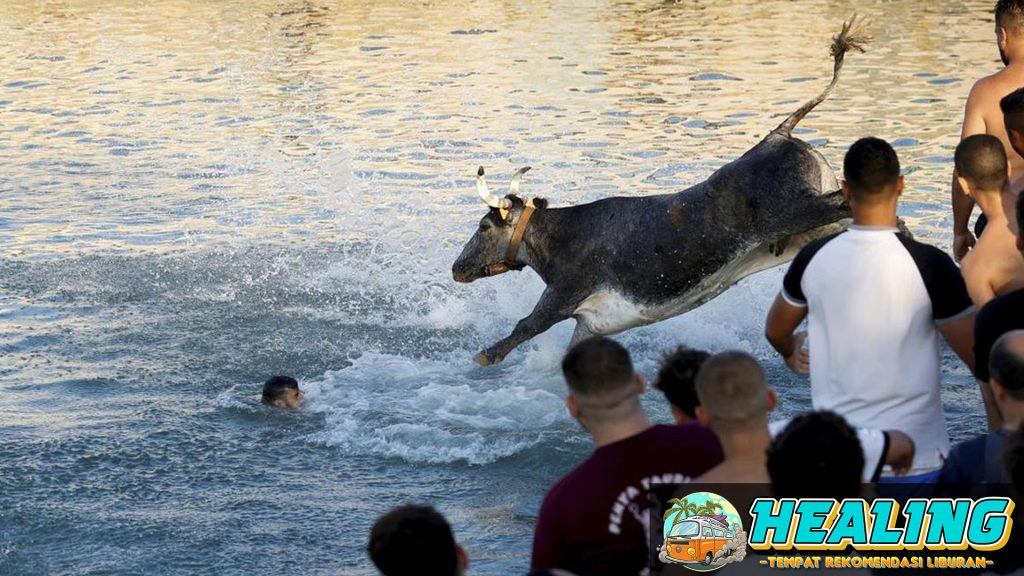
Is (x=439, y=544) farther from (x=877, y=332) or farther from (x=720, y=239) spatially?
(x=720, y=239)

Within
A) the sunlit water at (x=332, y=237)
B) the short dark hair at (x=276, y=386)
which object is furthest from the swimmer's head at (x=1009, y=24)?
the short dark hair at (x=276, y=386)

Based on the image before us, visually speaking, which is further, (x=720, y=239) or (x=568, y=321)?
(x=568, y=321)

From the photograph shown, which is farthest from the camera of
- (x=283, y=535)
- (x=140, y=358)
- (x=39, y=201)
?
(x=39, y=201)

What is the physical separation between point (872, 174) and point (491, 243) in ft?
16.5

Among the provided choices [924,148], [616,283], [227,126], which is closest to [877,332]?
[616,283]

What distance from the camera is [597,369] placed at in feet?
15.2

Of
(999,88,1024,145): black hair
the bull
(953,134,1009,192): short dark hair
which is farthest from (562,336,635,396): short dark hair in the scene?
the bull

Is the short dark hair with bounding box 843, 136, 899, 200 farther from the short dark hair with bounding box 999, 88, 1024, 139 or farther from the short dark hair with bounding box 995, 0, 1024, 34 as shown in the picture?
the short dark hair with bounding box 995, 0, 1024, 34

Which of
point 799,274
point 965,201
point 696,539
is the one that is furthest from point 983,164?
point 696,539

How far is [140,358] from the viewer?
1123 centimetres

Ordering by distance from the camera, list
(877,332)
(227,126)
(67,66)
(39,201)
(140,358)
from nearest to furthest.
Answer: (877,332) → (140,358) → (39,201) → (227,126) → (67,66)

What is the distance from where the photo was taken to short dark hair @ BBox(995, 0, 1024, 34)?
7.71m

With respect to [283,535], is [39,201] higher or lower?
higher

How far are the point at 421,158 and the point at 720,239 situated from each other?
9.60m
